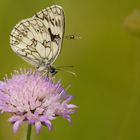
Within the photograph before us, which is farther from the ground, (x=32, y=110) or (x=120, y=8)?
(x=120, y=8)

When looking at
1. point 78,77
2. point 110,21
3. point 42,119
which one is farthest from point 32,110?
point 110,21

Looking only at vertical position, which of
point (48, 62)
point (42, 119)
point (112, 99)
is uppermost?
point (112, 99)

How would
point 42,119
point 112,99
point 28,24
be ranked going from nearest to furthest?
point 42,119 < point 28,24 < point 112,99

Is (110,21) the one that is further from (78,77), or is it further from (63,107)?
(63,107)

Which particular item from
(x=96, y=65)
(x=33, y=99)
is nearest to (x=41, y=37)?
(x=33, y=99)

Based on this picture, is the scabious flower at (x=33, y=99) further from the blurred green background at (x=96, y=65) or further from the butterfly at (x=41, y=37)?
the blurred green background at (x=96, y=65)

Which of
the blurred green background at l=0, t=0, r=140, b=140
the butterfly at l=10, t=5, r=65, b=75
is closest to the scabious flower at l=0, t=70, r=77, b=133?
the butterfly at l=10, t=5, r=65, b=75

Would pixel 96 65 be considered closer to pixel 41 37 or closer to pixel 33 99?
pixel 41 37
